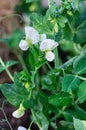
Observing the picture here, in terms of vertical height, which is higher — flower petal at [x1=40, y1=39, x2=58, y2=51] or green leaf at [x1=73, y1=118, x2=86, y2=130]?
flower petal at [x1=40, y1=39, x2=58, y2=51]

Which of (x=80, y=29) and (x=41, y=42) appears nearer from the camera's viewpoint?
(x=41, y=42)

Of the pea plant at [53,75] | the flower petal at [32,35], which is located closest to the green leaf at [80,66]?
the pea plant at [53,75]

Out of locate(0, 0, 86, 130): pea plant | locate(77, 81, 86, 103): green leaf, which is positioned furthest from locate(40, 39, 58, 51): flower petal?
locate(77, 81, 86, 103): green leaf

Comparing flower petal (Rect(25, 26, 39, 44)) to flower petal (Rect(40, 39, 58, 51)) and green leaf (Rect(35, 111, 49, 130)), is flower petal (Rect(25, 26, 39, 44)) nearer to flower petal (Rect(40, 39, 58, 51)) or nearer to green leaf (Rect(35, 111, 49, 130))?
flower petal (Rect(40, 39, 58, 51))

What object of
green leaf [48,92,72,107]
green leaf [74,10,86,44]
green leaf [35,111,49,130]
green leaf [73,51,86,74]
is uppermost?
green leaf [74,10,86,44]

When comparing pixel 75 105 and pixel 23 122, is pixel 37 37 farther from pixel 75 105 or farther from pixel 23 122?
pixel 23 122

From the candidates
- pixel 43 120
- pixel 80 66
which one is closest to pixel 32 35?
pixel 80 66

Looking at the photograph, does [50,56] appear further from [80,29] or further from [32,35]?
[80,29]

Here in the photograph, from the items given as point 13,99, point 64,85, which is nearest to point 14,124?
point 13,99
